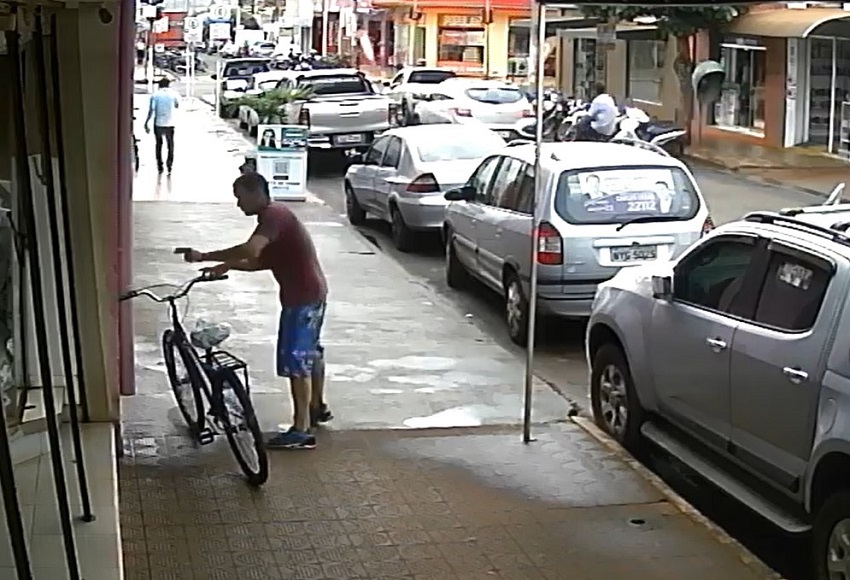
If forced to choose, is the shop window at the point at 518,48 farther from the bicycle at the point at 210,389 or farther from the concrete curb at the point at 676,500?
the bicycle at the point at 210,389

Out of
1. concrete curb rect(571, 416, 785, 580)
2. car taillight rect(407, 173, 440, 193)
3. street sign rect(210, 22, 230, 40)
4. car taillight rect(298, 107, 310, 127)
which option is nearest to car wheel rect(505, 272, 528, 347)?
concrete curb rect(571, 416, 785, 580)

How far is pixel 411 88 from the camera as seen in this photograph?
34.7 metres

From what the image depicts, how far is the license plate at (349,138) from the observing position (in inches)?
1080

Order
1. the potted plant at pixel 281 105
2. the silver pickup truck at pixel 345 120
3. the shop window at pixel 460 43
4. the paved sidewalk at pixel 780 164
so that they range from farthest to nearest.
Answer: the shop window at pixel 460 43, the potted plant at pixel 281 105, the silver pickup truck at pixel 345 120, the paved sidewalk at pixel 780 164

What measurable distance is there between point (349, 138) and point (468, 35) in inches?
972

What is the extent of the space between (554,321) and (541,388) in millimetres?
2233

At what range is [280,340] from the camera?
29.1 ft

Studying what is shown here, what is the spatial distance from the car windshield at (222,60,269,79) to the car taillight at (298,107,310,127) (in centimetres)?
1671

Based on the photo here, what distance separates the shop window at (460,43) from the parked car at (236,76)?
7156 mm

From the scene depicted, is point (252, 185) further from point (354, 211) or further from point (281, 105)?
point (281, 105)

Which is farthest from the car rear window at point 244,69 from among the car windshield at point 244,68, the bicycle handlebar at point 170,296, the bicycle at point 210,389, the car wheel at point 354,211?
the bicycle handlebar at point 170,296

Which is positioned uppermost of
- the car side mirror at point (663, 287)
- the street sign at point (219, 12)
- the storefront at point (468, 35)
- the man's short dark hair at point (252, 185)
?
the street sign at point (219, 12)

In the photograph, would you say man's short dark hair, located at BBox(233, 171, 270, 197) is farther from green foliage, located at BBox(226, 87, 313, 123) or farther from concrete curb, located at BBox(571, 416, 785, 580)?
green foliage, located at BBox(226, 87, 313, 123)

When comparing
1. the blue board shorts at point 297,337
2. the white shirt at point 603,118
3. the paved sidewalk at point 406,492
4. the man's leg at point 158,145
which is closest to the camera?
the paved sidewalk at point 406,492
